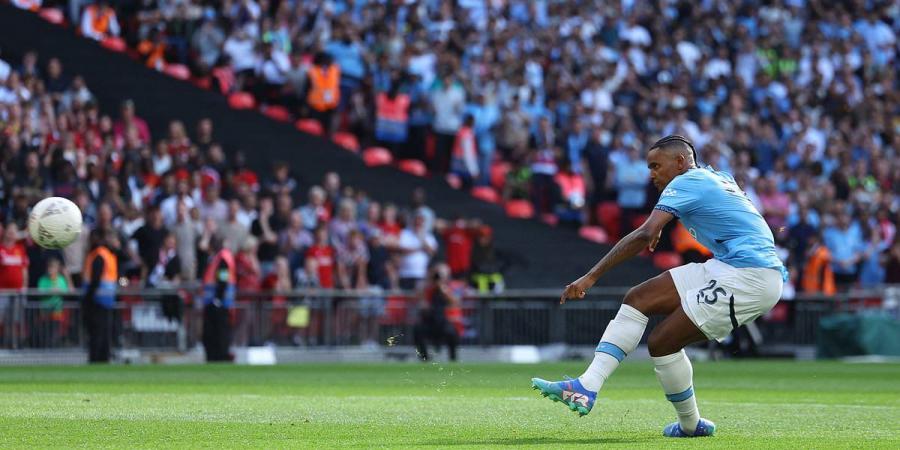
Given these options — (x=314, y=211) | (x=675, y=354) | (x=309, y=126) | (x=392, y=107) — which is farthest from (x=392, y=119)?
(x=675, y=354)

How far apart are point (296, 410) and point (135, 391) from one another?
10.7 ft

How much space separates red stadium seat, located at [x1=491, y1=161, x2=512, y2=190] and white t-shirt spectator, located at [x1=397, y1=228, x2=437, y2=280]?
14.7 feet

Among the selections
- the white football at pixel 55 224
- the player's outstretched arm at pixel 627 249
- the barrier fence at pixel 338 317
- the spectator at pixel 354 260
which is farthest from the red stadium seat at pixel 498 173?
the player's outstretched arm at pixel 627 249

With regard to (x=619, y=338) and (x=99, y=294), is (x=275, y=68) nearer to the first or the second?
(x=99, y=294)

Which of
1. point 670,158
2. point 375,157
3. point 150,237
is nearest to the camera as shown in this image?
point 670,158

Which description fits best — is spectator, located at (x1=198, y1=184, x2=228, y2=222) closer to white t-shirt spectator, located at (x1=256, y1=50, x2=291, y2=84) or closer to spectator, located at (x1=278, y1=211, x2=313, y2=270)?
spectator, located at (x1=278, y1=211, x2=313, y2=270)

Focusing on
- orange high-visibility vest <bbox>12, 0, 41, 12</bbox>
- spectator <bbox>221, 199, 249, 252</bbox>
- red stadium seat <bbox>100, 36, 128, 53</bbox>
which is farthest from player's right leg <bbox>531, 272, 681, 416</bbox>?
orange high-visibility vest <bbox>12, 0, 41, 12</bbox>

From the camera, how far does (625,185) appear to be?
3041cm

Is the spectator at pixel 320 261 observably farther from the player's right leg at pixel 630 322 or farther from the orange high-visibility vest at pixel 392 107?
the player's right leg at pixel 630 322

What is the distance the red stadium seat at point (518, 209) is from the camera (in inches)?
1222

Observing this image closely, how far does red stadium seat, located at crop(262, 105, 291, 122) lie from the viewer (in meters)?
30.6

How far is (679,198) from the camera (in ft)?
33.5

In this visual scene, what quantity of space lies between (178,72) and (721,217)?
69.9 ft

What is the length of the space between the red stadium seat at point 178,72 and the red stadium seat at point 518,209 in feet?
21.1
